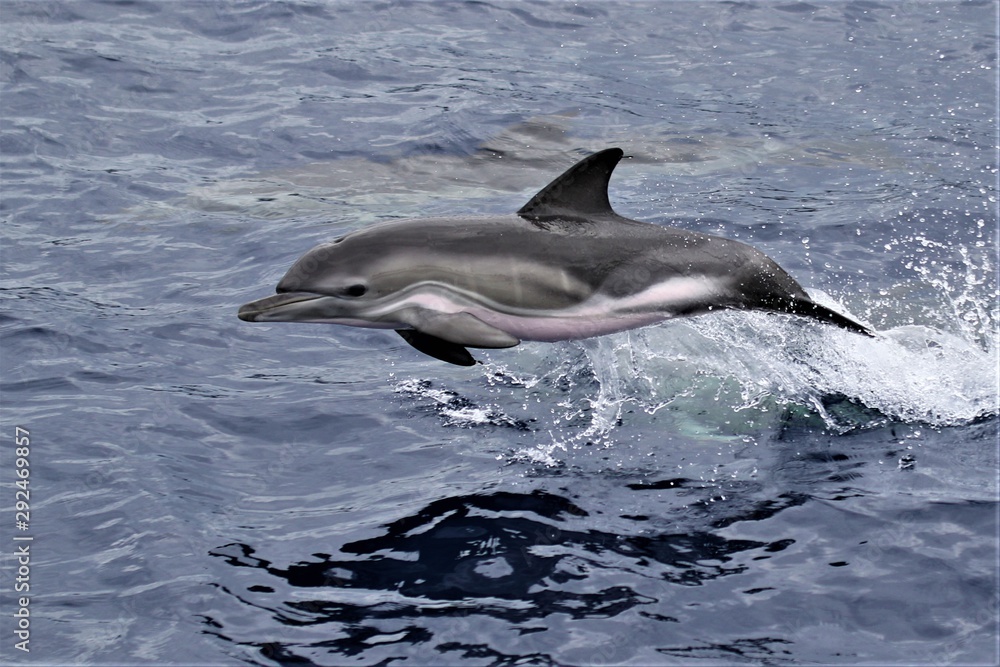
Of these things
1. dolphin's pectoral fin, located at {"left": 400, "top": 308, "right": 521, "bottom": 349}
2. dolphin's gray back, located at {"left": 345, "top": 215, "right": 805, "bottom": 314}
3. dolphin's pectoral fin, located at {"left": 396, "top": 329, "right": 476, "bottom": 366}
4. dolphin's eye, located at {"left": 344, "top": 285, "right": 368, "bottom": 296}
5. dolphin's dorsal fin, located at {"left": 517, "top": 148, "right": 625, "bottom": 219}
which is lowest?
dolphin's pectoral fin, located at {"left": 396, "top": 329, "right": 476, "bottom": 366}

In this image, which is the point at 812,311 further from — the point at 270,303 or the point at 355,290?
the point at 270,303

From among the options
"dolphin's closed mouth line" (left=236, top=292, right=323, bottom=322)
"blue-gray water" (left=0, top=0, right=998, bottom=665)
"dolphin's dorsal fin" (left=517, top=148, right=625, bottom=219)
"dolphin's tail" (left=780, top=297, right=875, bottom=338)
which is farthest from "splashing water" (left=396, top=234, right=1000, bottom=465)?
"dolphin's closed mouth line" (left=236, top=292, right=323, bottom=322)

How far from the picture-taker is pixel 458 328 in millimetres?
6781

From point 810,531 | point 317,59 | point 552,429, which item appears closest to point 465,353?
point 552,429

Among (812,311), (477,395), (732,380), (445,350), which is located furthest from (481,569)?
(732,380)

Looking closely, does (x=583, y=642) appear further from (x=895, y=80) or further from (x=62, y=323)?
(x=895, y=80)

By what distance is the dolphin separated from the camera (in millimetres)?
6930

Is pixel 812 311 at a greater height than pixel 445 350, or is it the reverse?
pixel 812 311

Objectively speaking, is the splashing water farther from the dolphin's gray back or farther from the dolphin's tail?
the dolphin's gray back

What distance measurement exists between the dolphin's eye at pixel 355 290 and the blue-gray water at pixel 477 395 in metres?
1.23

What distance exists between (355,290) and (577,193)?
1.42 meters

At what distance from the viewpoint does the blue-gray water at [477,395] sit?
6090mm

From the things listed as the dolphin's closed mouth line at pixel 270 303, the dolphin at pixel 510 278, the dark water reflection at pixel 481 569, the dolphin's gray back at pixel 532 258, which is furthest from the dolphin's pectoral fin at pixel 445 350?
the dark water reflection at pixel 481 569

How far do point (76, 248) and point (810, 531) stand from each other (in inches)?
287
